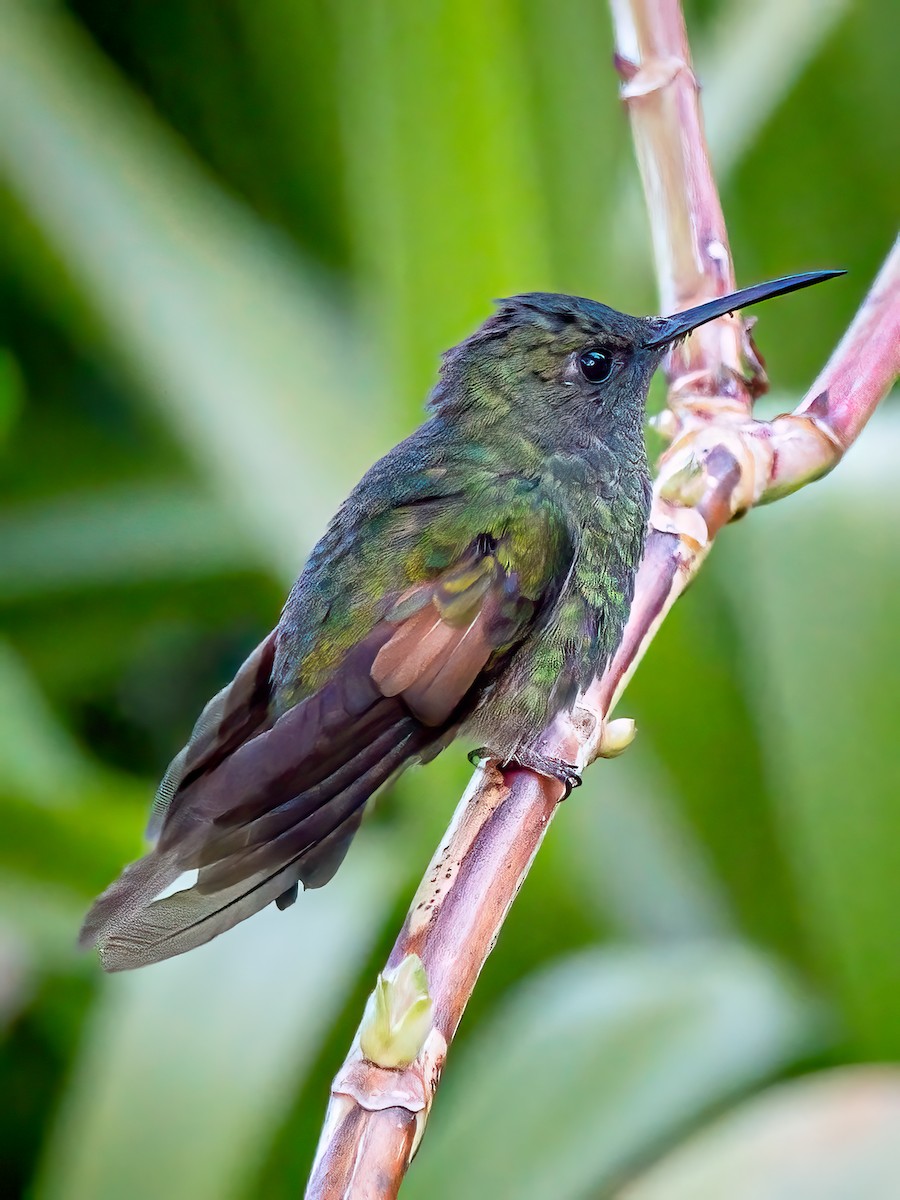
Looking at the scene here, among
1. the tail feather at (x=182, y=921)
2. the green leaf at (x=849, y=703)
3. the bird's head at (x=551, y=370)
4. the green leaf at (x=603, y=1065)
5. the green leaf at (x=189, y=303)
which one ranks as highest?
the green leaf at (x=189, y=303)

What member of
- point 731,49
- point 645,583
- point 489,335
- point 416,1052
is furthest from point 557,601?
point 731,49

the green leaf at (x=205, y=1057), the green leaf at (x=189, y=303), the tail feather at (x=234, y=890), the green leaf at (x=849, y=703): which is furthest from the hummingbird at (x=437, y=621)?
the green leaf at (x=189, y=303)

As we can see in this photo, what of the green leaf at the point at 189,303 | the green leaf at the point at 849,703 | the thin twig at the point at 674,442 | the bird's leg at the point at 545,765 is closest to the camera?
the thin twig at the point at 674,442

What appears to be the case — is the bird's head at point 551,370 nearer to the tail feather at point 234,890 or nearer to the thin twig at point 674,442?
the thin twig at point 674,442

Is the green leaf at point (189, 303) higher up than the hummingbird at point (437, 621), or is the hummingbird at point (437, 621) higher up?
the green leaf at point (189, 303)

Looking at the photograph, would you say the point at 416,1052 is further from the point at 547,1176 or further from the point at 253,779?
the point at 547,1176

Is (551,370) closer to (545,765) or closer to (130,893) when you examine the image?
(545,765)
